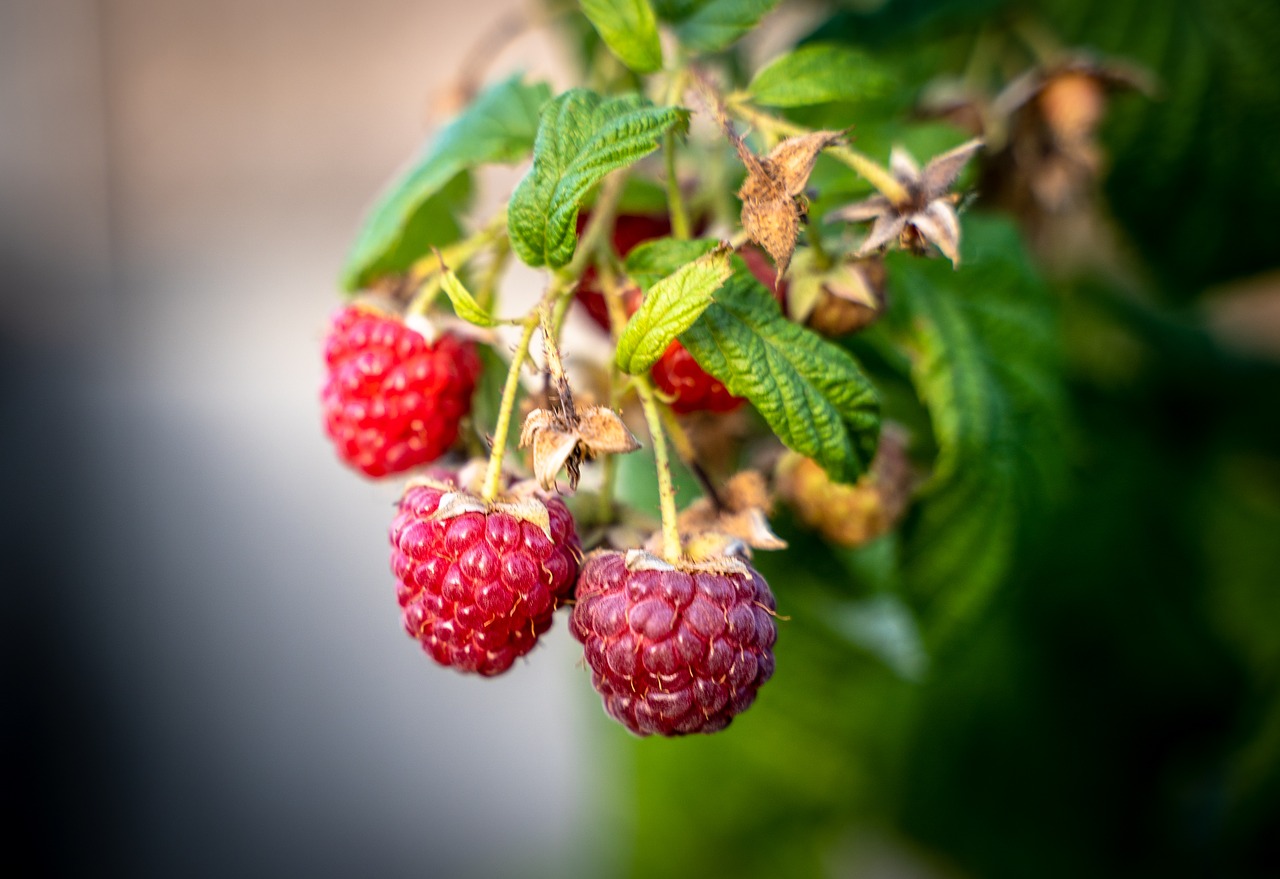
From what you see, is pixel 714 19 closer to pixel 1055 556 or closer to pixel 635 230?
pixel 635 230

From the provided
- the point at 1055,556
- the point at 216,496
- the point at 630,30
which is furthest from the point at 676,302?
the point at 216,496

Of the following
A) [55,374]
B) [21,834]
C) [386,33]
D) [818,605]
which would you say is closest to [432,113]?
[818,605]

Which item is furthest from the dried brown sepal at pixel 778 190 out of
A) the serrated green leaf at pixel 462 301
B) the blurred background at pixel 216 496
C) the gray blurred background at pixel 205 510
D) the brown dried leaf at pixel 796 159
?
the gray blurred background at pixel 205 510

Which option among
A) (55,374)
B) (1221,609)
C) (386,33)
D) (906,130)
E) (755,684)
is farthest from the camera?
(55,374)

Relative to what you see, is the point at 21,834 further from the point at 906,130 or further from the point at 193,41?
the point at 906,130

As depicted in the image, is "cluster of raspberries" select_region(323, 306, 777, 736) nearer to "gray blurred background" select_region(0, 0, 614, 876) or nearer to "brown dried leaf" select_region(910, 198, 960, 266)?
"brown dried leaf" select_region(910, 198, 960, 266)

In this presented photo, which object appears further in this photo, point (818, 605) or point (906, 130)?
point (818, 605)

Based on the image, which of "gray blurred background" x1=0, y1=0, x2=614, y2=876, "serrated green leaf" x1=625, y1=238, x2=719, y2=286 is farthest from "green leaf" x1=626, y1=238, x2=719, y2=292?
"gray blurred background" x1=0, y1=0, x2=614, y2=876
